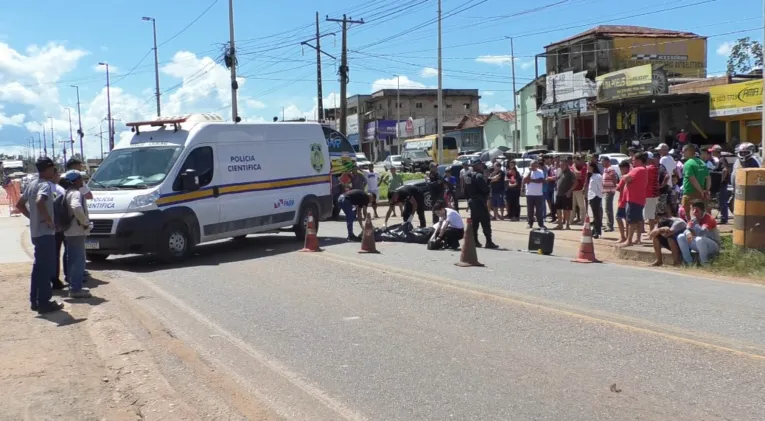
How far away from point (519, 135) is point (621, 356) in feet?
193

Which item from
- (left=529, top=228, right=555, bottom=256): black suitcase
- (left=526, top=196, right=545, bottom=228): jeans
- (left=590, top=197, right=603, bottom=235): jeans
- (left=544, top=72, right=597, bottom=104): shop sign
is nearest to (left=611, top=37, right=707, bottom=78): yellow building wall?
(left=544, top=72, right=597, bottom=104): shop sign

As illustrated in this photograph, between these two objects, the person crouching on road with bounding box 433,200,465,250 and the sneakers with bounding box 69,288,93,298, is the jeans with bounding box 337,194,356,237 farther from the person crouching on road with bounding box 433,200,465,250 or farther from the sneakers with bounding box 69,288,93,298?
the sneakers with bounding box 69,288,93,298

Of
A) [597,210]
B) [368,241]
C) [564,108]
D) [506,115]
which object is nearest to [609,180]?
[597,210]

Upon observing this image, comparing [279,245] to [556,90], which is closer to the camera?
[279,245]

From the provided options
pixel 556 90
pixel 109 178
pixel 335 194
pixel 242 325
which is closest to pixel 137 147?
pixel 109 178

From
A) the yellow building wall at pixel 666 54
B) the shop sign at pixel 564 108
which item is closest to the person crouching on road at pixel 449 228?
the shop sign at pixel 564 108

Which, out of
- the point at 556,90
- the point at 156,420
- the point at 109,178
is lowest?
the point at 156,420

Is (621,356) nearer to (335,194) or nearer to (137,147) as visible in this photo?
(137,147)

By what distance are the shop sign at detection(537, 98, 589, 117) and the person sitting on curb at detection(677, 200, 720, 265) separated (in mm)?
36965

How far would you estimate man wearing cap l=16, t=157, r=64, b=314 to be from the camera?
8.31 m

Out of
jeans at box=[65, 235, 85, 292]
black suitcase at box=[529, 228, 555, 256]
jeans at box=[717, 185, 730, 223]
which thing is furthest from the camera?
jeans at box=[717, 185, 730, 223]

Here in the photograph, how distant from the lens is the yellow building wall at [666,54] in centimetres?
5094

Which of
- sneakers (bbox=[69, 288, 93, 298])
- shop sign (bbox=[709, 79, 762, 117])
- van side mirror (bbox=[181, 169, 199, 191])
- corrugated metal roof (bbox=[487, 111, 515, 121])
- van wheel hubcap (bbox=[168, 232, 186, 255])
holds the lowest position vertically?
sneakers (bbox=[69, 288, 93, 298])

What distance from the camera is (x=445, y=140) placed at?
183 ft
